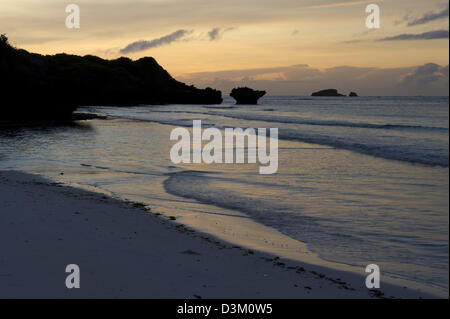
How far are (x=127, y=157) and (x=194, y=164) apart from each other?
393 cm

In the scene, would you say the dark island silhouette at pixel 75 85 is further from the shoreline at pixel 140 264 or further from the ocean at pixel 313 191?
the shoreline at pixel 140 264

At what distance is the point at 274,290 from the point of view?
6.06 metres

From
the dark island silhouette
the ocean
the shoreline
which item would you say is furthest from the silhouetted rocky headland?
the shoreline

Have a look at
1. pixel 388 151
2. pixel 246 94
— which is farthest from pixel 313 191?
pixel 246 94

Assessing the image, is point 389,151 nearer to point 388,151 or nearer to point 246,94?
point 388,151

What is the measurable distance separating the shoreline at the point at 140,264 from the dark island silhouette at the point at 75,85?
164 ft

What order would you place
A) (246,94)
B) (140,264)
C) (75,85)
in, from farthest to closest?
1. (246,94)
2. (75,85)
3. (140,264)

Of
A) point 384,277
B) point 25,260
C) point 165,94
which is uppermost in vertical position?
point 165,94

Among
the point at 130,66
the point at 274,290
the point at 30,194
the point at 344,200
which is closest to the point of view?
the point at 274,290

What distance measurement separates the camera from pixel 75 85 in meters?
60.4

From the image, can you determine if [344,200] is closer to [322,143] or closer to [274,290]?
[274,290]

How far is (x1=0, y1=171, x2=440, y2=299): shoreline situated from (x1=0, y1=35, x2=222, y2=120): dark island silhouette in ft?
164

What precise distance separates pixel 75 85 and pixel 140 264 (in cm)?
5853
